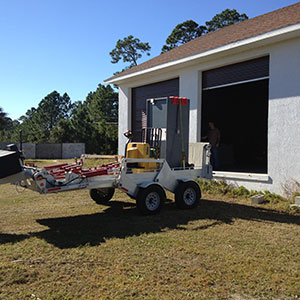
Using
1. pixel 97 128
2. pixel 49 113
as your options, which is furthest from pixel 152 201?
pixel 49 113

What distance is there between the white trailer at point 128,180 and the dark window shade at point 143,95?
4.87m

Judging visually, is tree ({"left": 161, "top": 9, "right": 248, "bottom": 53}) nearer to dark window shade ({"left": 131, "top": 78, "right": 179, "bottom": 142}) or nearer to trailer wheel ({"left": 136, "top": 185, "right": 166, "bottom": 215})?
dark window shade ({"left": 131, "top": 78, "right": 179, "bottom": 142})

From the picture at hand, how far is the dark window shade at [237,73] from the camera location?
9.66 metres

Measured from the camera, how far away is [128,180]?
7254 millimetres

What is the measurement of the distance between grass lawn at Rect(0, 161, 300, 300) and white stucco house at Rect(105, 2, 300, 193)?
1843mm

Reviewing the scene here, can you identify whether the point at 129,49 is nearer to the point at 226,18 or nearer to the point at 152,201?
the point at 226,18

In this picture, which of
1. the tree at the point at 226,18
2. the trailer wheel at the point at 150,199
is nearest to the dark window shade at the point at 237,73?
the trailer wheel at the point at 150,199

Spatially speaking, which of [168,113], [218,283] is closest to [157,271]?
[218,283]

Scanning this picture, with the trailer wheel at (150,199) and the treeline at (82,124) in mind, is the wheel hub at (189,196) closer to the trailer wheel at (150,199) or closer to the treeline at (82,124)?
→ the trailer wheel at (150,199)

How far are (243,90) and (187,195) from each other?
9.36 m

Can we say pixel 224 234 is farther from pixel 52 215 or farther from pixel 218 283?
pixel 52 215

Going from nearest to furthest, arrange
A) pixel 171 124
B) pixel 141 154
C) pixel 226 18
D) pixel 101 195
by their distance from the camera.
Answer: pixel 141 154 → pixel 171 124 → pixel 101 195 → pixel 226 18

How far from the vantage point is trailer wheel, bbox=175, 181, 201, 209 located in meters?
7.93

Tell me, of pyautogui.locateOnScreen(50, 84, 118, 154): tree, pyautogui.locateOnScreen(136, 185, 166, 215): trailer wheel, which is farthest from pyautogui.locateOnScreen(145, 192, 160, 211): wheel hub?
pyautogui.locateOnScreen(50, 84, 118, 154): tree
